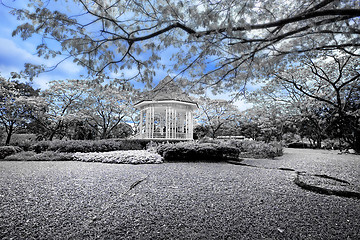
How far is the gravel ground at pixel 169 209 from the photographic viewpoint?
85.9 inches

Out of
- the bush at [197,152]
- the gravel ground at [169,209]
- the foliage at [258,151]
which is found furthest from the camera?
the foliage at [258,151]

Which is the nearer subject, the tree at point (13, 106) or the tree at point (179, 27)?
the tree at point (179, 27)

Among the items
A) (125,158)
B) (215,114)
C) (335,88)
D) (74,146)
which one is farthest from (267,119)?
(74,146)

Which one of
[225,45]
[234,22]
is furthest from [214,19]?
[225,45]

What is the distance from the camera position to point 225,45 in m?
3.37

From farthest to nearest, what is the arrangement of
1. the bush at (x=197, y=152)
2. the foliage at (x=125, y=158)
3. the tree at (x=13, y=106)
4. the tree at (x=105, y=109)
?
the tree at (x=105, y=109) < the tree at (x=13, y=106) < the bush at (x=197, y=152) < the foliage at (x=125, y=158)

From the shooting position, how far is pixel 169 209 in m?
2.72

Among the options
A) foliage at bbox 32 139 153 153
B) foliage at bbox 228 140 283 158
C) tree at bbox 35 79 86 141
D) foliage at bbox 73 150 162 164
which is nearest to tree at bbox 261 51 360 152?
foliage at bbox 228 140 283 158

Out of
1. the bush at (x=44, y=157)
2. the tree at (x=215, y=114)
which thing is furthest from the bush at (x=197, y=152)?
the tree at (x=215, y=114)

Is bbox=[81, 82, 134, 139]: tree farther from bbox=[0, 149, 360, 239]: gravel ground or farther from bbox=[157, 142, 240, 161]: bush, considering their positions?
bbox=[0, 149, 360, 239]: gravel ground

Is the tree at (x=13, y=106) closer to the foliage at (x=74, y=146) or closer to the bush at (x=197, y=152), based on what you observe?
the foliage at (x=74, y=146)

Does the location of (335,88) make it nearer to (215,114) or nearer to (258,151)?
(258,151)

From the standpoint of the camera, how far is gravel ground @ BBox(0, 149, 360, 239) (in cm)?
218

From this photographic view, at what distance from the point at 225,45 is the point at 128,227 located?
129 inches
